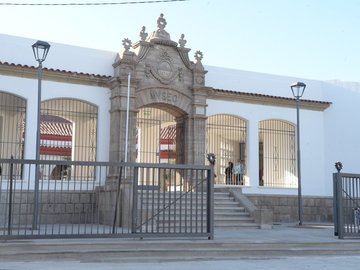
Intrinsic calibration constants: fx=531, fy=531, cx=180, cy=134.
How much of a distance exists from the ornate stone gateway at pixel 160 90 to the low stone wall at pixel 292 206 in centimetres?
284

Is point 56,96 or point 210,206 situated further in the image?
point 56,96

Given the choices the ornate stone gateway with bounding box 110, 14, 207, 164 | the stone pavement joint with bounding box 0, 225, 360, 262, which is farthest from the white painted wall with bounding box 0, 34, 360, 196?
the stone pavement joint with bounding box 0, 225, 360, 262

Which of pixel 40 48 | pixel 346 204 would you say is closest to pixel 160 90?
pixel 40 48

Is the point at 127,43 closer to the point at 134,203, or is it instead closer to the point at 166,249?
the point at 134,203

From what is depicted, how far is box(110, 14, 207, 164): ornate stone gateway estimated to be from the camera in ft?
56.5

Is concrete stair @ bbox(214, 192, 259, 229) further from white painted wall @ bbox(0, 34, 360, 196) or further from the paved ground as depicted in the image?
the paved ground

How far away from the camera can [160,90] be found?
17969mm

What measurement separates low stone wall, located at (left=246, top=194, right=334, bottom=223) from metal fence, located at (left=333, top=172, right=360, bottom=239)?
558cm

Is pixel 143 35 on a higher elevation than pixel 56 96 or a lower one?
higher

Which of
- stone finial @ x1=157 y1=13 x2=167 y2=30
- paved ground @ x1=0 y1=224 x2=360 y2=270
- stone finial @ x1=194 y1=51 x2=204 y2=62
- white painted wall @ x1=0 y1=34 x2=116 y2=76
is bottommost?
paved ground @ x1=0 y1=224 x2=360 y2=270

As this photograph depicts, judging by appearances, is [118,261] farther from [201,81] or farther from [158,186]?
[201,81]

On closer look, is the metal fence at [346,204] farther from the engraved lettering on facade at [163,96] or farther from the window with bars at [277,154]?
the window with bars at [277,154]

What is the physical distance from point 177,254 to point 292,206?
10550mm

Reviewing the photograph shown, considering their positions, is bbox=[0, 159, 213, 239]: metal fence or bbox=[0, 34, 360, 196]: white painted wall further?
bbox=[0, 34, 360, 196]: white painted wall
